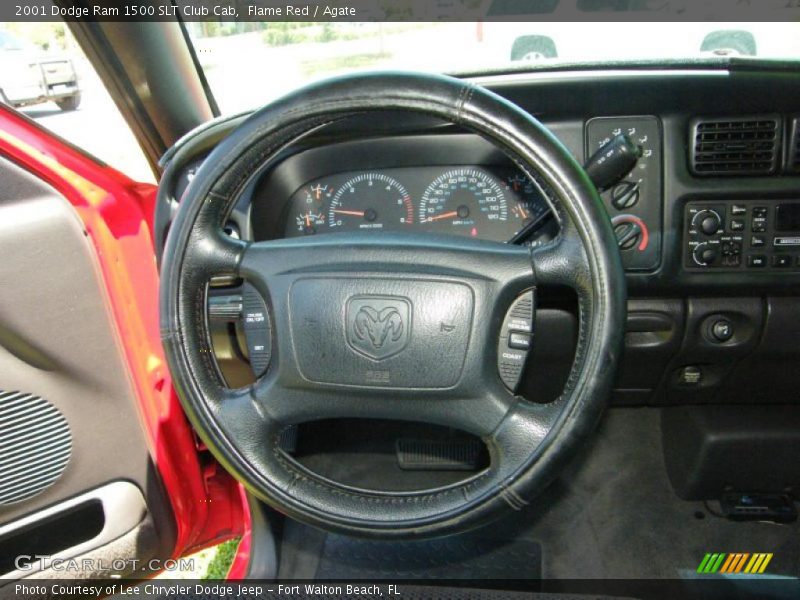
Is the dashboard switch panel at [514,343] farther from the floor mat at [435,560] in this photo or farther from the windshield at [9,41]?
the windshield at [9,41]

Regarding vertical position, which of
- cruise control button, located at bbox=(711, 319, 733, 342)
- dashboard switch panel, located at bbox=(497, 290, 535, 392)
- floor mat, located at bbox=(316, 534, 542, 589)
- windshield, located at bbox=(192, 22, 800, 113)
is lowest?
floor mat, located at bbox=(316, 534, 542, 589)

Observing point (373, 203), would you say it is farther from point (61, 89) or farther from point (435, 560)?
point (435, 560)

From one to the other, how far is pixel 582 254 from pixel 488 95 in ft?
0.93

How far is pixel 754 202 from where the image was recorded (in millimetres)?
1586

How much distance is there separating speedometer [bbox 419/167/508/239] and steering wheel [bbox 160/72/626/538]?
485mm

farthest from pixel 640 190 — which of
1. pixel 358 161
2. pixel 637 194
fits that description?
pixel 358 161

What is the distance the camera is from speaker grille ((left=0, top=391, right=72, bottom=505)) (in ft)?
4.74

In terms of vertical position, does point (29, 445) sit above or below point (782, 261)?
below

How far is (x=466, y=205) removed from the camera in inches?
66.0

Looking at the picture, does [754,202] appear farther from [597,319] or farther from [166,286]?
[166,286]

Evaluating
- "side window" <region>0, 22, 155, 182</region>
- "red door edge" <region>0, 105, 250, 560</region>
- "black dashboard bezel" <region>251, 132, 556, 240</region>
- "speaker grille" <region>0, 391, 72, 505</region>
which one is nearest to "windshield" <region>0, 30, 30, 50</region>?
"side window" <region>0, 22, 155, 182</region>

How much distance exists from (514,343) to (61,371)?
0.99 m

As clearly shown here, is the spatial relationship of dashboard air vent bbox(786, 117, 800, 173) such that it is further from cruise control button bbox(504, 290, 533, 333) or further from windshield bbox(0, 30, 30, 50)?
windshield bbox(0, 30, 30, 50)

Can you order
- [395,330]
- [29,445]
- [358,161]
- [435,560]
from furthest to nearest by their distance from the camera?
[435,560] → [358,161] → [29,445] → [395,330]
